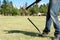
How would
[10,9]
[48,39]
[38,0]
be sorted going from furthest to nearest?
[10,9]
[38,0]
[48,39]

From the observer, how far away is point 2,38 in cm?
599

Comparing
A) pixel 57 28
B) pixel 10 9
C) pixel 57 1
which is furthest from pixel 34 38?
pixel 10 9

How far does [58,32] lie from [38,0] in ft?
3.67

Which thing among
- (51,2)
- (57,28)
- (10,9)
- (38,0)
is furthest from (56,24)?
(10,9)

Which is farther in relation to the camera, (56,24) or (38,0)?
(38,0)

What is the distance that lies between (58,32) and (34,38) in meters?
0.57

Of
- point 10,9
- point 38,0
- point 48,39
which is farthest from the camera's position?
point 10,9

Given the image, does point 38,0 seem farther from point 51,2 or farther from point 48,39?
point 48,39

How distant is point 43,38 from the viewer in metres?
5.97

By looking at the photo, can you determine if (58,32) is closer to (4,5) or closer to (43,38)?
(43,38)

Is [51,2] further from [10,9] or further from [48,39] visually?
[10,9]

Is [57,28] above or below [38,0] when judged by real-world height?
below

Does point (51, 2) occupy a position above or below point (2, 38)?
above

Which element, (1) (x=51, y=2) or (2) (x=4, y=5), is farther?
(2) (x=4, y=5)
